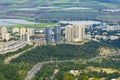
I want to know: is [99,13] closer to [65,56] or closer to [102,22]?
[102,22]

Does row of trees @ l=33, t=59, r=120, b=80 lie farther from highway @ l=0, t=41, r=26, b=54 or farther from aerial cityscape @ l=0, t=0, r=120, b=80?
highway @ l=0, t=41, r=26, b=54

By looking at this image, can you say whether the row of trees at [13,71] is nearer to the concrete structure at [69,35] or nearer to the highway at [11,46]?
the highway at [11,46]

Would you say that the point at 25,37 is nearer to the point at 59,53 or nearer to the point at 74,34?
the point at 74,34

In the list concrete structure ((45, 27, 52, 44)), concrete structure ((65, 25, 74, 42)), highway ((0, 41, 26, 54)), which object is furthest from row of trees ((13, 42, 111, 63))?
concrete structure ((65, 25, 74, 42))

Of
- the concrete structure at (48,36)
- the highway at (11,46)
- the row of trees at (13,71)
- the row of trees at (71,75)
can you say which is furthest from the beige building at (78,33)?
the row of trees at (13,71)

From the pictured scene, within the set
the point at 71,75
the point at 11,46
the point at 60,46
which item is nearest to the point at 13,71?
the point at 71,75

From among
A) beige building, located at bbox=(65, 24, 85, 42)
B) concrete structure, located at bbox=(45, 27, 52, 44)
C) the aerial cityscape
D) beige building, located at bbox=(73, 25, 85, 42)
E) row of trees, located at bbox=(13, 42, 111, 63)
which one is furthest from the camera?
beige building, located at bbox=(73, 25, 85, 42)

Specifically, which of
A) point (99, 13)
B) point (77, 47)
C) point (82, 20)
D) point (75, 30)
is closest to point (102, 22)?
point (82, 20)

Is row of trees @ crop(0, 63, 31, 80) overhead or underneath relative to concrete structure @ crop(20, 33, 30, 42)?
overhead

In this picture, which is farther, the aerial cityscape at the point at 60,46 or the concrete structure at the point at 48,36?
the concrete structure at the point at 48,36

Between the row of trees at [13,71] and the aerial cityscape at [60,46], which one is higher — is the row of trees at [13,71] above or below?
above

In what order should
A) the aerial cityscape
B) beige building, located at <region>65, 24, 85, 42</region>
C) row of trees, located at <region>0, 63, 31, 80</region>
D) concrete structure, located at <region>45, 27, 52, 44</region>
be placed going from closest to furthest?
1. row of trees, located at <region>0, 63, 31, 80</region>
2. the aerial cityscape
3. concrete structure, located at <region>45, 27, 52, 44</region>
4. beige building, located at <region>65, 24, 85, 42</region>
